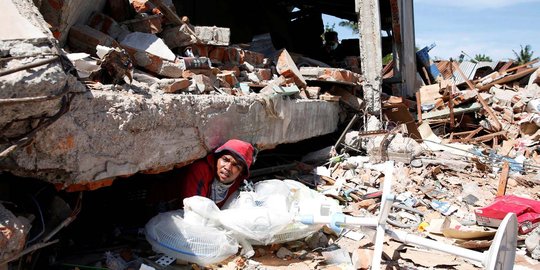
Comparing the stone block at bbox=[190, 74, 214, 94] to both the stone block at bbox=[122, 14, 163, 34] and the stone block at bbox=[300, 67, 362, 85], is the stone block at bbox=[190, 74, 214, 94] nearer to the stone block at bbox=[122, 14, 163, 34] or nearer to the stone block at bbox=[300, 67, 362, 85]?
the stone block at bbox=[122, 14, 163, 34]

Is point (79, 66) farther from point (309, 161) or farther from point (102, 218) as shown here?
point (309, 161)

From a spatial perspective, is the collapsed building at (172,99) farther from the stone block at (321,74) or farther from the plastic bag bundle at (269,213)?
the plastic bag bundle at (269,213)

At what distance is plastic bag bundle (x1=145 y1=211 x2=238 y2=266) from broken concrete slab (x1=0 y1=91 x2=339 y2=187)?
406 mm

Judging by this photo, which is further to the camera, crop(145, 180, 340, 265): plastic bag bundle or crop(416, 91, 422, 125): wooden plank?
crop(416, 91, 422, 125): wooden plank

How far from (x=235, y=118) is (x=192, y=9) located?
516 centimetres

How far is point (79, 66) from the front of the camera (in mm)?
2824

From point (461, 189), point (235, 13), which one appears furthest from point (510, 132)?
point (235, 13)

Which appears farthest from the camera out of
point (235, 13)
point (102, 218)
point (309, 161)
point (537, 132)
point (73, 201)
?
point (235, 13)

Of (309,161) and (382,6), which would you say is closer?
(309,161)

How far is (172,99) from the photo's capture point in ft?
10.2

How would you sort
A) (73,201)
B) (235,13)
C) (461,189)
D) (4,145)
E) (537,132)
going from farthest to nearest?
(235,13), (537,132), (461,189), (73,201), (4,145)

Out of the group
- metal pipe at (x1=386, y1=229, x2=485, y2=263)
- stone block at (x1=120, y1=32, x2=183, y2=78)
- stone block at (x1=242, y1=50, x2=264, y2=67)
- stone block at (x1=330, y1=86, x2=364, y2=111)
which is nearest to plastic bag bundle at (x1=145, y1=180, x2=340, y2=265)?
metal pipe at (x1=386, y1=229, x2=485, y2=263)

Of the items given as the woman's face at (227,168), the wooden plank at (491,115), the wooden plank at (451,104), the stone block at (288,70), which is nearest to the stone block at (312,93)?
the stone block at (288,70)

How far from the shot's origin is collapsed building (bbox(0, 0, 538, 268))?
2211mm
